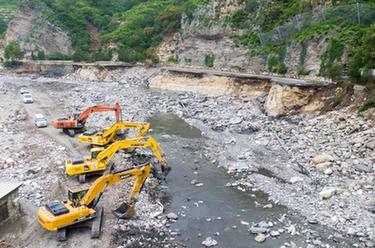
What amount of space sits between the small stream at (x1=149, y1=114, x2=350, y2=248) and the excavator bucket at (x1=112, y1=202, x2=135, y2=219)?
6.33 feet

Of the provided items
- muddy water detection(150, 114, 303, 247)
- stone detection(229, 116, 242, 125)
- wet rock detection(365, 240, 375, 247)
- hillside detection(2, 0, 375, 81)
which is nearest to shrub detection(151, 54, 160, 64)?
hillside detection(2, 0, 375, 81)

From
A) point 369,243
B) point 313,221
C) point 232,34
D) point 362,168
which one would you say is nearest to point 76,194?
point 313,221

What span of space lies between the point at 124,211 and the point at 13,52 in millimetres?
69153

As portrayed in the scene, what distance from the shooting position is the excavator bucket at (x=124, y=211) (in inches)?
719

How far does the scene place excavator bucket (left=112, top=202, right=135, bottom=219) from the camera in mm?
18250

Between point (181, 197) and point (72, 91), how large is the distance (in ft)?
126

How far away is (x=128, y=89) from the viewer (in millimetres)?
56188

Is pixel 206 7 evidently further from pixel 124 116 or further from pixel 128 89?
pixel 124 116

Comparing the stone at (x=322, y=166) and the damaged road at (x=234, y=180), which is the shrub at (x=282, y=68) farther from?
the stone at (x=322, y=166)

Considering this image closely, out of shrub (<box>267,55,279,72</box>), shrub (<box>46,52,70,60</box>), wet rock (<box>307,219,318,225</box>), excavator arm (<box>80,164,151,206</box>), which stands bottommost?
wet rock (<box>307,219,318,225</box>)

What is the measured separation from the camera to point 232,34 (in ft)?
193

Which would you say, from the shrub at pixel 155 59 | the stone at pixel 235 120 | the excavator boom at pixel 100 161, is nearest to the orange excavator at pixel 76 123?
the excavator boom at pixel 100 161

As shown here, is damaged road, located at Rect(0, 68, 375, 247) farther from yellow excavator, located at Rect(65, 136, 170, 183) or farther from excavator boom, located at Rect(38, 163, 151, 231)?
yellow excavator, located at Rect(65, 136, 170, 183)

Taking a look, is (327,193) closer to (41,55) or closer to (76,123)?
(76,123)
